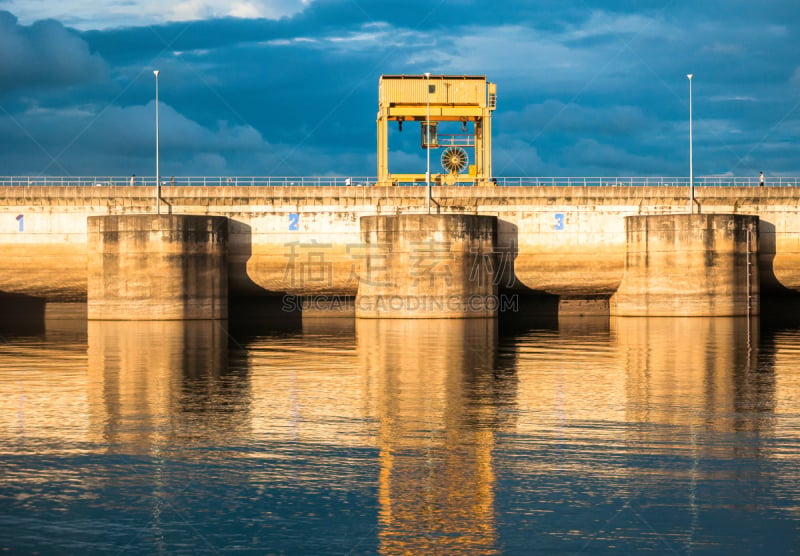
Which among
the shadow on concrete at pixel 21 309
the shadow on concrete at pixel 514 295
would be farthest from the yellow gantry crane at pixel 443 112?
the shadow on concrete at pixel 21 309

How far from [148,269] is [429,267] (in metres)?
15.1

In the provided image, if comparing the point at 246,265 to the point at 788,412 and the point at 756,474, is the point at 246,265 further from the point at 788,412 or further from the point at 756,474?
the point at 756,474

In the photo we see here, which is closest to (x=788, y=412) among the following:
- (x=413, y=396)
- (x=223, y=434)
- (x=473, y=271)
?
(x=413, y=396)

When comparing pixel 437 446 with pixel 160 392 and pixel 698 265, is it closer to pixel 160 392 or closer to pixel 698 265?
pixel 160 392

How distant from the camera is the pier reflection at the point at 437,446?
38.5 ft

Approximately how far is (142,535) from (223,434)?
619 centimetres

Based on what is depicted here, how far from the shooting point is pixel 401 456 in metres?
15.7

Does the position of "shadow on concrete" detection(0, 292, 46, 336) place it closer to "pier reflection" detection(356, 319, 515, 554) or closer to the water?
the water

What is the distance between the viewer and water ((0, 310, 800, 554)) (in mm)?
11625

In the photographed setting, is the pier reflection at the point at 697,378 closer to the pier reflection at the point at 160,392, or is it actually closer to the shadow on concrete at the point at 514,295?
the pier reflection at the point at 160,392

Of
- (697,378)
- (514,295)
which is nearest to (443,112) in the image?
(514,295)

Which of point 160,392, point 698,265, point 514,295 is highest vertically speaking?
point 698,265

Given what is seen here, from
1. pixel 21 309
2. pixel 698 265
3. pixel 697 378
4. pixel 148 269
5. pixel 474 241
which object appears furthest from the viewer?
pixel 21 309

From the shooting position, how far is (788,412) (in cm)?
2009
